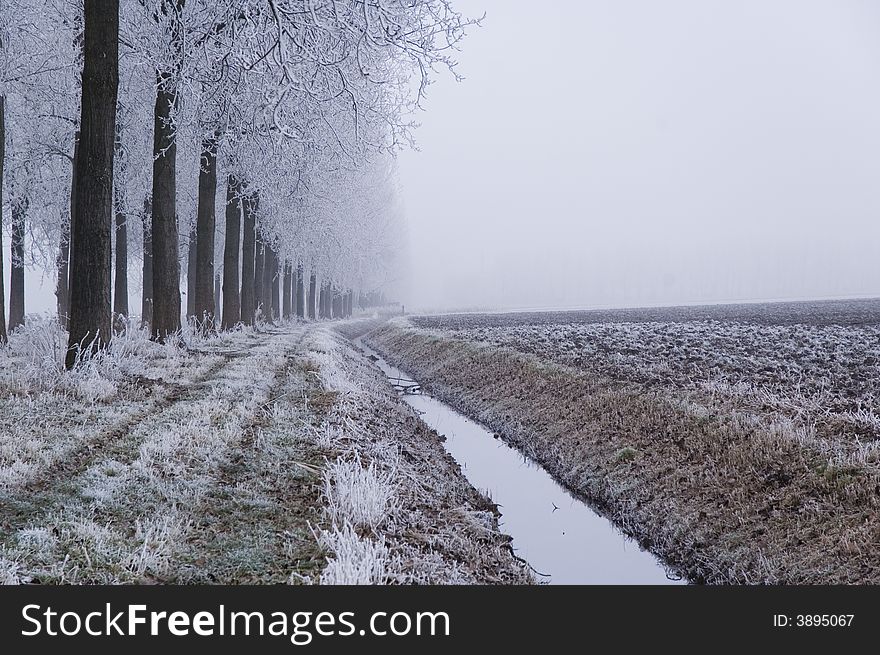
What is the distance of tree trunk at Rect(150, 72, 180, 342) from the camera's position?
552 inches

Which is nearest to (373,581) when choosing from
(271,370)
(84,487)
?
(84,487)

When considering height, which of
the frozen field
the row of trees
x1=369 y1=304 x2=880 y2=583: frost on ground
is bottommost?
x1=369 y1=304 x2=880 y2=583: frost on ground

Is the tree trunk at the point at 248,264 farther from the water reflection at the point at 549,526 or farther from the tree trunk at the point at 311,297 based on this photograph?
the tree trunk at the point at 311,297

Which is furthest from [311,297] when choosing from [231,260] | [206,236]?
[206,236]

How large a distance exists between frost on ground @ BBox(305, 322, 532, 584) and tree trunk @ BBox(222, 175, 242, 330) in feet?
44.4

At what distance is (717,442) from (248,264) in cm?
2115

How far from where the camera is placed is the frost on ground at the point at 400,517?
4488 millimetres

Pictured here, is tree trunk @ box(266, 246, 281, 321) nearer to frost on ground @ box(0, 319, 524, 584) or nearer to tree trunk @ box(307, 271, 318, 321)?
tree trunk @ box(307, 271, 318, 321)

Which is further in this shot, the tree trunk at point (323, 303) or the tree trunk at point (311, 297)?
the tree trunk at point (323, 303)

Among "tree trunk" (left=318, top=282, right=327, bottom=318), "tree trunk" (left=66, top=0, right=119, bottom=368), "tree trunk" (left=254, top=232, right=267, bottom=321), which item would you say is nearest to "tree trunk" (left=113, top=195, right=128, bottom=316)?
"tree trunk" (left=254, top=232, right=267, bottom=321)

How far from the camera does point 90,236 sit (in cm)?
972

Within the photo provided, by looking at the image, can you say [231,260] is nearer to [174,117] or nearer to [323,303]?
[174,117]

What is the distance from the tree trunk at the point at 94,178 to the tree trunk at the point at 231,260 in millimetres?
11710

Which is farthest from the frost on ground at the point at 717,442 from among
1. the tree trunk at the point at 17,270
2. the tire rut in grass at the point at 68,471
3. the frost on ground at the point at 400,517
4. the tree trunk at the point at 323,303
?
the tree trunk at the point at 323,303
